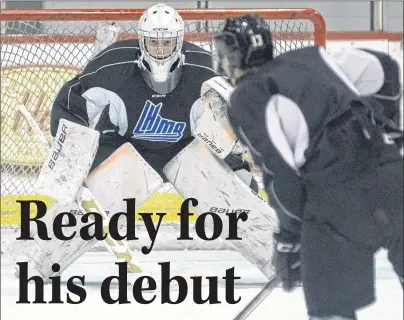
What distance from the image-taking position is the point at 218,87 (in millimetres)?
3223

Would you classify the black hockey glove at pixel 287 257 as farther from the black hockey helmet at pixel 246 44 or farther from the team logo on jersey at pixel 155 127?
the team logo on jersey at pixel 155 127

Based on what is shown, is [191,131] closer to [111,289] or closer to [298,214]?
[111,289]

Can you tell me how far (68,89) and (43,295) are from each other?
710mm

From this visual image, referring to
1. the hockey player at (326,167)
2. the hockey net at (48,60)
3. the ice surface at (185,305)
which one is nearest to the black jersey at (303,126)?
the hockey player at (326,167)

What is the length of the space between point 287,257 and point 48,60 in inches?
78.1

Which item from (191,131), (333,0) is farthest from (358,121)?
(333,0)

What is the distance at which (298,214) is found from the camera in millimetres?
2078

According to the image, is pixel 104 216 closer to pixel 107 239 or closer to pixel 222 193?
pixel 107 239

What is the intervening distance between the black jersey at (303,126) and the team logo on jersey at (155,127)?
1429 millimetres

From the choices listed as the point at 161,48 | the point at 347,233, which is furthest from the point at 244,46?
the point at 161,48

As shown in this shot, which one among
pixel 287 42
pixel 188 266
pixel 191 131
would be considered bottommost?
pixel 188 266

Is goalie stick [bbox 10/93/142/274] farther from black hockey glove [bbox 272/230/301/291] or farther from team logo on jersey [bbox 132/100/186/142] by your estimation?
black hockey glove [bbox 272/230/301/291]

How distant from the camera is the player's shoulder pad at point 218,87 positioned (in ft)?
10.6

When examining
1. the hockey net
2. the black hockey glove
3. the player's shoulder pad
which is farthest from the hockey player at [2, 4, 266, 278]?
the black hockey glove
